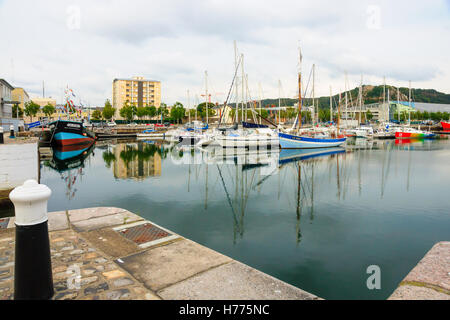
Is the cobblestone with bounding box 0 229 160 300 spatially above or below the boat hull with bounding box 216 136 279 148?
below

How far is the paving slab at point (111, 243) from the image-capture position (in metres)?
5.72

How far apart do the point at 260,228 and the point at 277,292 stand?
5302mm

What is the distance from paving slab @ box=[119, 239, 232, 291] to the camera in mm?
4699

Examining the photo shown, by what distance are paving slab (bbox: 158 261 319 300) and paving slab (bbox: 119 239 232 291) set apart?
0.70 feet

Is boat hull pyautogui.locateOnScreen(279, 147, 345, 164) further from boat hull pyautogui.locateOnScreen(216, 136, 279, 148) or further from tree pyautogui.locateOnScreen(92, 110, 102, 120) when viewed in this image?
tree pyautogui.locateOnScreen(92, 110, 102, 120)

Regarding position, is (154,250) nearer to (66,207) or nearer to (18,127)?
(66,207)

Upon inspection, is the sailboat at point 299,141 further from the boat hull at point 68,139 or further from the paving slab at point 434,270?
the paving slab at point 434,270

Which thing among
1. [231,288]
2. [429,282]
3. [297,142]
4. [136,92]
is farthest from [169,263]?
[136,92]

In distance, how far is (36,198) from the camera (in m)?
3.46

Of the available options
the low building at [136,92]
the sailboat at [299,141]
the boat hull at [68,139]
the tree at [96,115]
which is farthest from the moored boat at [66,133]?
the low building at [136,92]

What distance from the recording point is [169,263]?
5.29 meters

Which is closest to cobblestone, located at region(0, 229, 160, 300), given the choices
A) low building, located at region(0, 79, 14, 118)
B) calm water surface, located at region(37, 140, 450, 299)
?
calm water surface, located at region(37, 140, 450, 299)

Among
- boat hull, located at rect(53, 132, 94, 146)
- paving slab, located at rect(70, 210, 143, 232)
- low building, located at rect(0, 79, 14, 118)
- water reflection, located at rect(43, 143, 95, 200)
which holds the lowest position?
water reflection, located at rect(43, 143, 95, 200)
